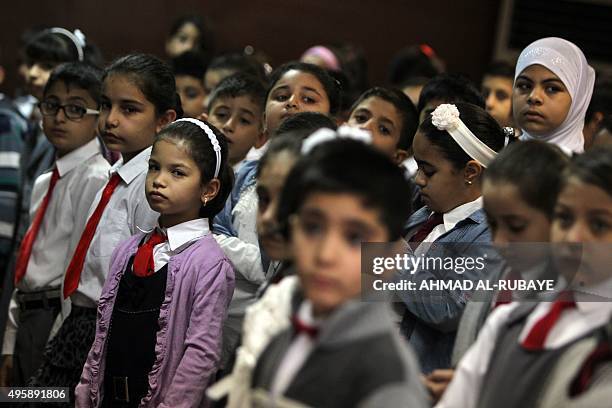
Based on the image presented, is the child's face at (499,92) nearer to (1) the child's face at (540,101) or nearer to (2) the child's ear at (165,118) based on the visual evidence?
(1) the child's face at (540,101)

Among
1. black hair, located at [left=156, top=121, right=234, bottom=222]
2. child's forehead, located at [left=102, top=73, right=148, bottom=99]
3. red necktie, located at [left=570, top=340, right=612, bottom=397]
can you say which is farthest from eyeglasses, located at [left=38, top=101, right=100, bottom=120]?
red necktie, located at [left=570, top=340, right=612, bottom=397]

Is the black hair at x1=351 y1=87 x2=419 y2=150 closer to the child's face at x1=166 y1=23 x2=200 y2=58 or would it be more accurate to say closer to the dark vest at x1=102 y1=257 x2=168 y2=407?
the dark vest at x1=102 y1=257 x2=168 y2=407

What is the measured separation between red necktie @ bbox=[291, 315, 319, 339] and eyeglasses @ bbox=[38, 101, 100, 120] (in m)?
2.23

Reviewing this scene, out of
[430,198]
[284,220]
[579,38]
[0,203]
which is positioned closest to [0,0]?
[0,203]

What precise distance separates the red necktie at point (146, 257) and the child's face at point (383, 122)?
945 millimetres

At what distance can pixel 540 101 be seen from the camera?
335cm

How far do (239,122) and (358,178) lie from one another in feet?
7.30

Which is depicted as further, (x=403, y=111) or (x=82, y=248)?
(x=403, y=111)

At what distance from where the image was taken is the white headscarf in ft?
11.1

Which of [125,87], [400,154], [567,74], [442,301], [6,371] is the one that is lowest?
[6,371]

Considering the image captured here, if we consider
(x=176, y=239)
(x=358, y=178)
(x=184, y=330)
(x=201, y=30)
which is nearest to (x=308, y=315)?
(x=358, y=178)

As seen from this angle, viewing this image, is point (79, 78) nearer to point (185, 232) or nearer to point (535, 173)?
point (185, 232)

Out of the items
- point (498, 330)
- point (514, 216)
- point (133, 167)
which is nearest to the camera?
point (498, 330)

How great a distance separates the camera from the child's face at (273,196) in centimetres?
217
